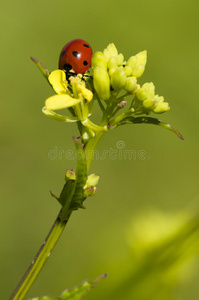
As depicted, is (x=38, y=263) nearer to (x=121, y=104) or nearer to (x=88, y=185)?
(x=88, y=185)

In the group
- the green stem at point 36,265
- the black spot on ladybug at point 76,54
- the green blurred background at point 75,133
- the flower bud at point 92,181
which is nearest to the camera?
the green stem at point 36,265

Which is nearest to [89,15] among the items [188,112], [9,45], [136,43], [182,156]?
[136,43]

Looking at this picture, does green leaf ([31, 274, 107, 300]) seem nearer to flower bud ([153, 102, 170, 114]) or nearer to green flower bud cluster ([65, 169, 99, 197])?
green flower bud cluster ([65, 169, 99, 197])

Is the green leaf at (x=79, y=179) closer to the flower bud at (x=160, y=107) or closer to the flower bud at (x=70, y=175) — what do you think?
the flower bud at (x=70, y=175)

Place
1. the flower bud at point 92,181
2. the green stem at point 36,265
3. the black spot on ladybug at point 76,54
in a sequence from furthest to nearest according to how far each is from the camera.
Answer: the black spot on ladybug at point 76,54, the flower bud at point 92,181, the green stem at point 36,265

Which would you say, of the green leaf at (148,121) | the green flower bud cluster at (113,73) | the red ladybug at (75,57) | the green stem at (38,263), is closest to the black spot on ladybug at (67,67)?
the red ladybug at (75,57)

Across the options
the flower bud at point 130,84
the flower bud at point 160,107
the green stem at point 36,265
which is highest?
the flower bud at point 130,84
